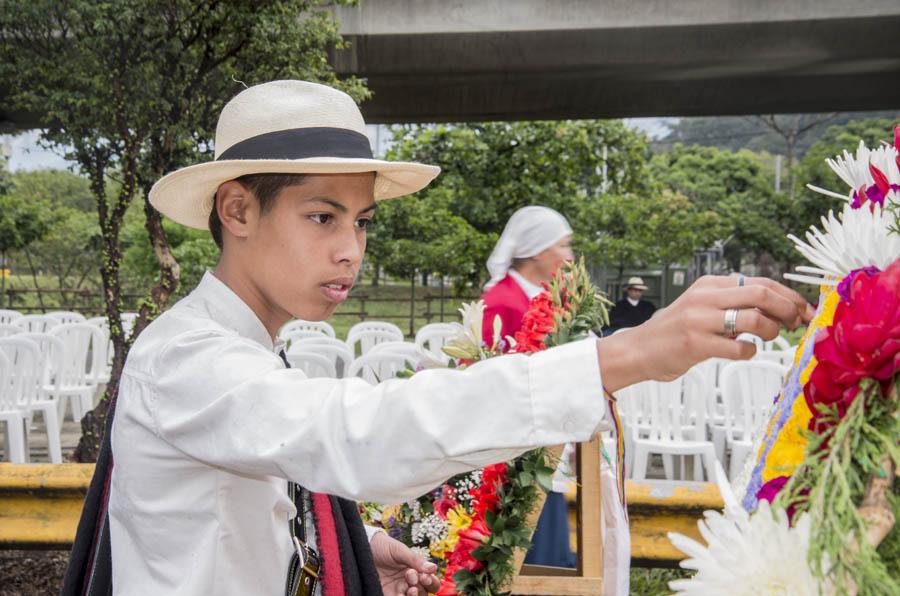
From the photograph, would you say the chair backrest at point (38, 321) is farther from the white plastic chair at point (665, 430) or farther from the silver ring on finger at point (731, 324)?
the silver ring on finger at point (731, 324)

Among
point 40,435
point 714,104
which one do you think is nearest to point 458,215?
point 714,104

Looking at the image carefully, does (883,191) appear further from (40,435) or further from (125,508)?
(40,435)

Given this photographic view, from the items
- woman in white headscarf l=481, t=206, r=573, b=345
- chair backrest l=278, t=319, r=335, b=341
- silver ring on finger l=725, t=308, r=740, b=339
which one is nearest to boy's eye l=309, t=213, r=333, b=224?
silver ring on finger l=725, t=308, r=740, b=339

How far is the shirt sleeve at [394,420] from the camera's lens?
0.98 m

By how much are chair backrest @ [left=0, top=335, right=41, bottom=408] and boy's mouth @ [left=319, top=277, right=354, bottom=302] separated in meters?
5.58

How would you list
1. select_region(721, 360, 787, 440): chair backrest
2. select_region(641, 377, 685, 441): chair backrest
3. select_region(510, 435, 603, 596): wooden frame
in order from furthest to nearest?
select_region(641, 377, 685, 441): chair backrest, select_region(721, 360, 787, 440): chair backrest, select_region(510, 435, 603, 596): wooden frame

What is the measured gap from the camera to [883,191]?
995mm

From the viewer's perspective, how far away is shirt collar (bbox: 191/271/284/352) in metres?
1.46

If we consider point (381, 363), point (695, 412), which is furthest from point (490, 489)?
point (381, 363)

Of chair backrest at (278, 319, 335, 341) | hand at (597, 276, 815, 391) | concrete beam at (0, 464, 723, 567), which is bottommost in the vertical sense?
chair backrest at (278, 319, 335, 341)

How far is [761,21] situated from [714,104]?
1651mm

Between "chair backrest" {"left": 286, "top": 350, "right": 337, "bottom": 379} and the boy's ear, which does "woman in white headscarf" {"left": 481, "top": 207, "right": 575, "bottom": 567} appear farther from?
the boy's ear

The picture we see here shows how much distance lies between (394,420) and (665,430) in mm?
5277

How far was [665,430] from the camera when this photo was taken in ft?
19.6
